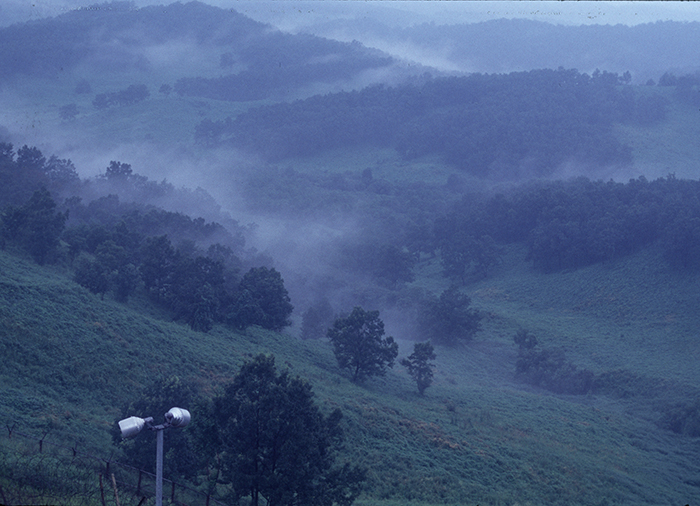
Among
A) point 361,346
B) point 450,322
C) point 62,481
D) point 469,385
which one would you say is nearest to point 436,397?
point 361,346

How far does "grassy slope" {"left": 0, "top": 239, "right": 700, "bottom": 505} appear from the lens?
99.5ft

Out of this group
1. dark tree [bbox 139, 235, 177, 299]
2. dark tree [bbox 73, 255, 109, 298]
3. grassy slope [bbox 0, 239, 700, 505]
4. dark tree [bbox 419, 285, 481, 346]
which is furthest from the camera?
dark tree [bbox 419, 285, 481, 346]

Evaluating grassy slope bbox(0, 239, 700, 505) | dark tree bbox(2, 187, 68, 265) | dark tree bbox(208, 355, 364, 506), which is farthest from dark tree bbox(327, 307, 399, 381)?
dark tree bbox(208, 355, 364, 506)

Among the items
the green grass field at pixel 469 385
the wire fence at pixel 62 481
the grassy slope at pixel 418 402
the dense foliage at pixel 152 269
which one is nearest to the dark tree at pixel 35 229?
the dense foliage at pixel 152 269

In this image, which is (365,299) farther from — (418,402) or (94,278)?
(94,278)

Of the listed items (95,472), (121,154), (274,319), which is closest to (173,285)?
(274,319)

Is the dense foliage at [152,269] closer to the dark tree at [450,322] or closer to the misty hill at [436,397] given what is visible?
A: the misty hill at [436,397]

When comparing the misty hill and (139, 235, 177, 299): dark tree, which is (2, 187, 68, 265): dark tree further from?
(139, 235, 177, 299): dark tree

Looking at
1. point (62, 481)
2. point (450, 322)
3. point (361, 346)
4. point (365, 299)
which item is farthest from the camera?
point (365, 299)

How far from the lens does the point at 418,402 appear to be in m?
46.7

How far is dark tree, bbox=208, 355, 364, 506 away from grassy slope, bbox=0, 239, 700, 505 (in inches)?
239

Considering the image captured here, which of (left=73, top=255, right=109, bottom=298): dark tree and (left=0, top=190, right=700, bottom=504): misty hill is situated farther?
(left=73, top=255, right=109, bottom=298): dark tree

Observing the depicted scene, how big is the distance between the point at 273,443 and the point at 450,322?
165 ft

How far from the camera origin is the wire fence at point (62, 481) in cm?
1561
